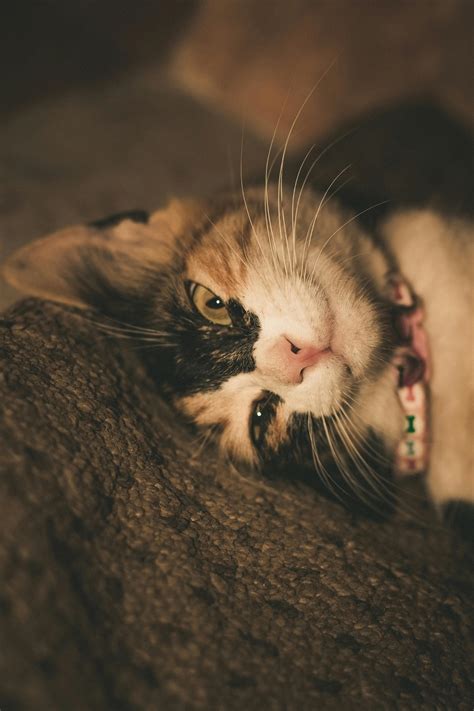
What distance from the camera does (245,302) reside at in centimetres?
92

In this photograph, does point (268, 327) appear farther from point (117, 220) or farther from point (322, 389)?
point (117, 220)

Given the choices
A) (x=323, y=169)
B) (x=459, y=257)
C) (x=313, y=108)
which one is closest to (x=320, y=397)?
(x=459, y=257)

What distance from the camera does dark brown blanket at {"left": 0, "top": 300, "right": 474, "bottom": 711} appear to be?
0.56 metres

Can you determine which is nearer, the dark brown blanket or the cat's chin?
the dark brown blanket

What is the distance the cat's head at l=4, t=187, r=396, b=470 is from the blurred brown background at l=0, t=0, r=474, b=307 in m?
0.55

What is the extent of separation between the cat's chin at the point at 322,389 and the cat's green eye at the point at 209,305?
17 centimetres

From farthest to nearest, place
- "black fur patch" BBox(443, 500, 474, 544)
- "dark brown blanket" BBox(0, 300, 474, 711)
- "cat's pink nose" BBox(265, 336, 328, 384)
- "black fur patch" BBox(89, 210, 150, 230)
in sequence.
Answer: "black fur patch" BBox(89, 210, 150, 230)
"black fur patch" BBox(443, 500, 474, 544)
"cat's pink nose" BBox(265, 336, 328, 384)
"dark brown blanket" BBox(0, 300, 474, 711)

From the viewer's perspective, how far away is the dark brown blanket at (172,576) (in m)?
0.56

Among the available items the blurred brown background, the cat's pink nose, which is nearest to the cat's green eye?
the cat's pink nose

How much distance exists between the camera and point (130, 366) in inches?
39.0

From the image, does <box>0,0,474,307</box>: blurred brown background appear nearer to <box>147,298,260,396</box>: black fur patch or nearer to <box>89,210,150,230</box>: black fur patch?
<box>89,210,150,230</box>: black fur patch

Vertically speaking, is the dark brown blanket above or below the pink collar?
below

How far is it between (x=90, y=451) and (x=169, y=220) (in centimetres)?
57

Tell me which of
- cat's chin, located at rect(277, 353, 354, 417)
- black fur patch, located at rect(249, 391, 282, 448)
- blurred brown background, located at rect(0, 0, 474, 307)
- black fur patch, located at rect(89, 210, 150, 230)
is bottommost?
black fur patch, located at rect(249, 391, 282, 448)
